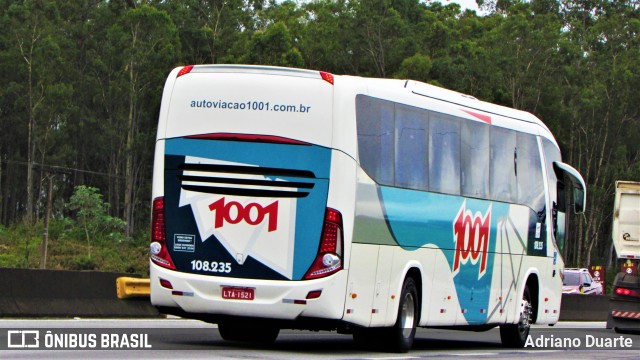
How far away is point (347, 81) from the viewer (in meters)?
14.7

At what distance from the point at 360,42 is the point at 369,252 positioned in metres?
60.3

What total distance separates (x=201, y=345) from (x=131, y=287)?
4.34 meters

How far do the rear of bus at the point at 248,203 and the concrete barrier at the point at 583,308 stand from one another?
22.7 metres

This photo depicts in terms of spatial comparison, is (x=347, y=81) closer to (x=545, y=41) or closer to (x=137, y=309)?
(x=137, y=309)

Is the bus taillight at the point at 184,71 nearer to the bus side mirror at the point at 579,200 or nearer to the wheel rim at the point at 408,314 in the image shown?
the wheel rim at the point at 408,314

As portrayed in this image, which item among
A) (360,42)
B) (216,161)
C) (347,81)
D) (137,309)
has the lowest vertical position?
(137,309)

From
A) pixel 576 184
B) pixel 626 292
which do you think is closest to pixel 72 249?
pixel 626 292

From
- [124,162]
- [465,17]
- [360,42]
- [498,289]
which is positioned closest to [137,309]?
[498,289]

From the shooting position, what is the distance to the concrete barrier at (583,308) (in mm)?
36281

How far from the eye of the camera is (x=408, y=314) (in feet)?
52.9

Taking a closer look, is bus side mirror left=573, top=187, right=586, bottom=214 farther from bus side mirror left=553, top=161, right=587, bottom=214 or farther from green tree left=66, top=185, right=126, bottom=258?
green tree left=66, top=185, right=126, bottom=258

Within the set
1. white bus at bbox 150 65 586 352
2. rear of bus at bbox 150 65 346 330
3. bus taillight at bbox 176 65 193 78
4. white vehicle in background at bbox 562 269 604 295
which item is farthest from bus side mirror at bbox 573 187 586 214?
white vehicle in background at bbox 562 269 604 295

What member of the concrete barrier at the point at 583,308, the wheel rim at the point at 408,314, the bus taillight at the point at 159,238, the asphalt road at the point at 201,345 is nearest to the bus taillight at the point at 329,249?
the asphalt road at the point at 201,345

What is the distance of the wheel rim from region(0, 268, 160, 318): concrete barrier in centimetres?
487
